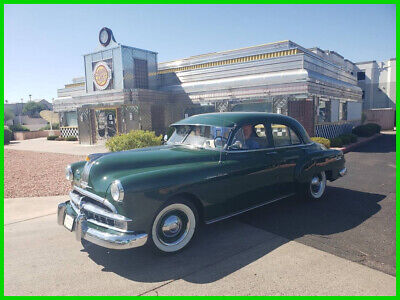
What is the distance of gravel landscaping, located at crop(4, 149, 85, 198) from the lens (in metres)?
6.69

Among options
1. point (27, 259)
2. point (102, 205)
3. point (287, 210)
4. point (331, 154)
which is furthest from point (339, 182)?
point (27, 259)

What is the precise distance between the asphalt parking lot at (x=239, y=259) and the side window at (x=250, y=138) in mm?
1221

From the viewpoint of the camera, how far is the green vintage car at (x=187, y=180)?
323cm

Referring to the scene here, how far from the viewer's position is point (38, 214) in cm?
531

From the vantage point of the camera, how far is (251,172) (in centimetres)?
425

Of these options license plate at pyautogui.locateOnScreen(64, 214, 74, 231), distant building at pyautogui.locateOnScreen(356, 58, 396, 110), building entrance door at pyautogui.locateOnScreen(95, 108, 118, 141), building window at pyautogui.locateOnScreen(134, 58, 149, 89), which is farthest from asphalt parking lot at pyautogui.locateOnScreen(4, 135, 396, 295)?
distant building at pyautogui.locateOnScreen(356, 58, 396, 110)

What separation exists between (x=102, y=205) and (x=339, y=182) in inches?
229

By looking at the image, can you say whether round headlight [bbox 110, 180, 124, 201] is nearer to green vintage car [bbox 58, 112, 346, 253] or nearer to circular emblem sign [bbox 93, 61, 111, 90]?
green vintage car [bbox 58, 112, 346, 253]

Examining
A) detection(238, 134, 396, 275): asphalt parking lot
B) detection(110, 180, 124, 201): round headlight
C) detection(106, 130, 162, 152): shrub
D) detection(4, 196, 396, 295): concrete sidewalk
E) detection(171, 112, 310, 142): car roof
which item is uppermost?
detection(171, 112, 310, 142): car roof

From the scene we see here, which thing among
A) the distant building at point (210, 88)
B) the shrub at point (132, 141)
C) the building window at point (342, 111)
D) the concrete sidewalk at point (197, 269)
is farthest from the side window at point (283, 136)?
the building window at point (342, 111)

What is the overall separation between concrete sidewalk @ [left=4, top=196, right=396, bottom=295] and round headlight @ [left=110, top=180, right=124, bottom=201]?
85cm

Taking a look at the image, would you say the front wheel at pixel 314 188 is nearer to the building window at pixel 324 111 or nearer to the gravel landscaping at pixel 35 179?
the gravel landscaping at pixel 35 179

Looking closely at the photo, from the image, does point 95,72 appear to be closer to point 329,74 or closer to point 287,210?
point 329,74

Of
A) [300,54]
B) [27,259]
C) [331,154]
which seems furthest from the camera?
[300,54]
